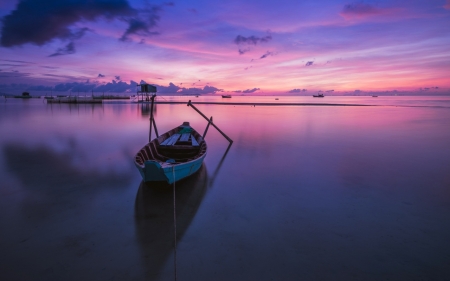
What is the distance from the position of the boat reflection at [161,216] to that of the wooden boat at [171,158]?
446 millimetres

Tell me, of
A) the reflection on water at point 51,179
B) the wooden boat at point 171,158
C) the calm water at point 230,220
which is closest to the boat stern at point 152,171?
the wooden boat at point 171,158

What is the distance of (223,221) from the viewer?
585 cm

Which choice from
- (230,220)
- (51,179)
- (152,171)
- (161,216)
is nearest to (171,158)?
(152,171)

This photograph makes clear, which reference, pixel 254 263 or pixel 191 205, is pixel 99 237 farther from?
pixel 254 263

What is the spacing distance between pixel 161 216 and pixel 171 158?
371 centimetres

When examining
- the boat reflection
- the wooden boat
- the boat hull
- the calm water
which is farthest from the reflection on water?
the boat hull

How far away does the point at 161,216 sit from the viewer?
19.3 feet

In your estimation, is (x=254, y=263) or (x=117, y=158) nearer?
(x=254, y=263)

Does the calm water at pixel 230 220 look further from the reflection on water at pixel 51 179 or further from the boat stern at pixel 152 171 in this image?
the boat stern at pixel 152 171

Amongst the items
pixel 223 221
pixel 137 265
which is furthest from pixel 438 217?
pixel 137 265

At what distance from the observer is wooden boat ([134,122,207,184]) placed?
6391 millimetres

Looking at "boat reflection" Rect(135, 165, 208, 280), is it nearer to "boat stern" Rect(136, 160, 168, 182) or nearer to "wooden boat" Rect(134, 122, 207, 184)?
"boat stern" Rect(136, 160, 168, 182)

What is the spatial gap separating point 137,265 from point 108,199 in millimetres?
3277

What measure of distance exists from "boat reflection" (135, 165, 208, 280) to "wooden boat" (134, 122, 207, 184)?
446 mm
